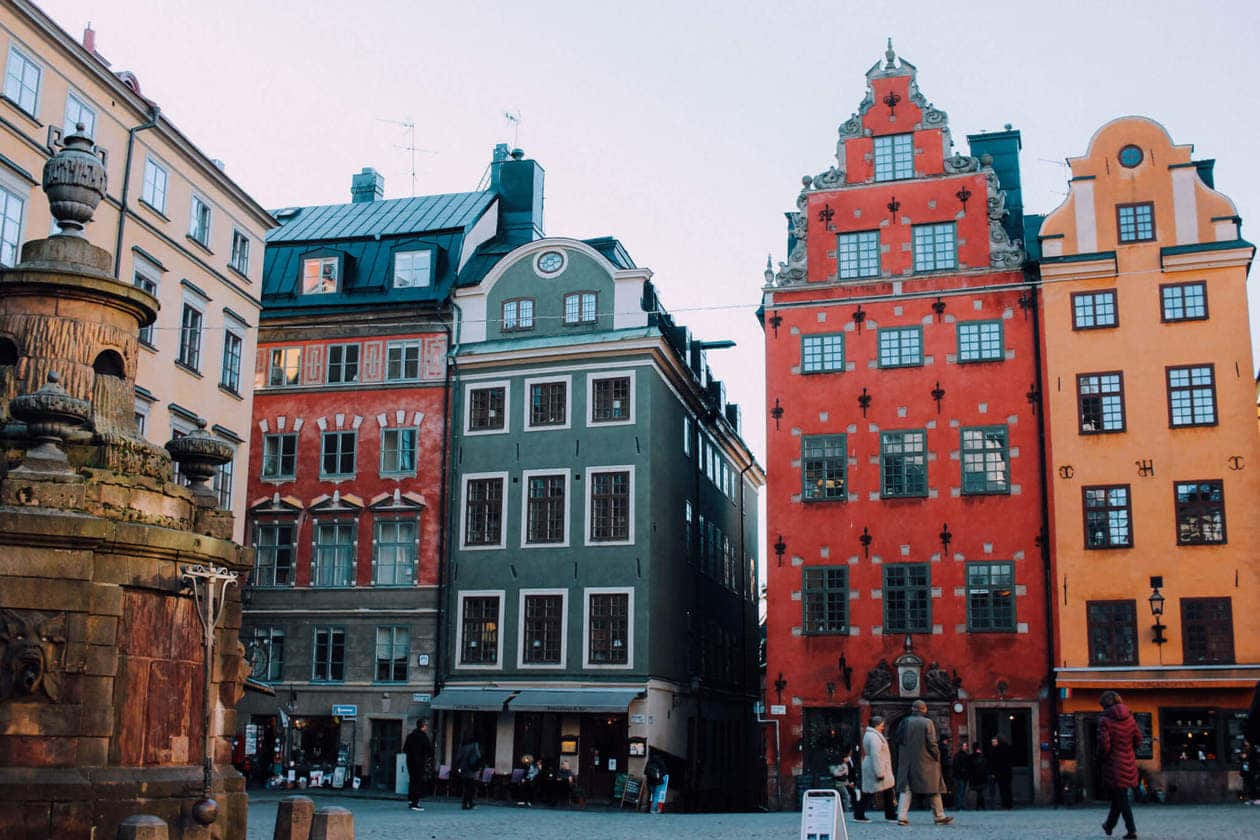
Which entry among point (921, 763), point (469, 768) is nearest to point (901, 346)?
point (469, 768)

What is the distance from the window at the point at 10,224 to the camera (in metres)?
28.6

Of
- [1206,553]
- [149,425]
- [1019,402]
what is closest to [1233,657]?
[1206,553]

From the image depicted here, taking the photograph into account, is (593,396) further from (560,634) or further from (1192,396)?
(1192,396)

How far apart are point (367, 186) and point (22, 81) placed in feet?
82.2

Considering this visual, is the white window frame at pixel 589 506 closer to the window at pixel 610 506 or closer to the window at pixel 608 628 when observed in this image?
the window at pixel 610 506

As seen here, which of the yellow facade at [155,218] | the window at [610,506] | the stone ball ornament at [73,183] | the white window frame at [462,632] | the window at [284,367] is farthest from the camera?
the window at [284,367]

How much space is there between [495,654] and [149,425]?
1141 centimetres

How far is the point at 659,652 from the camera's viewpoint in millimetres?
38750

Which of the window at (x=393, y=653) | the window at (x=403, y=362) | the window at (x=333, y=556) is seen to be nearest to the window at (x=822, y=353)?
the window at (x=403, y=362)

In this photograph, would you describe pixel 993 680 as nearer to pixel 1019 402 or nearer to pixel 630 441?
pixel 1019 402

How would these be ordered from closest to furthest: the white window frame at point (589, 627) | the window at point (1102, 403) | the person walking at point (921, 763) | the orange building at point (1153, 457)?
the person walking at point (921, 763) < the orange building at point (1153, 457) < the window at point (1102, 403) < the white window frame at point (589, 627)

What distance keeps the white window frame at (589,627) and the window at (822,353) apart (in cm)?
777

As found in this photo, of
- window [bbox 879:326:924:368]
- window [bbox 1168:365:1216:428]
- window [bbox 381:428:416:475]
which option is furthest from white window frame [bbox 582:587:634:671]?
window [bbox 1168:365:1216:428]

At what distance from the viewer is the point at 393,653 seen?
39.8 m
